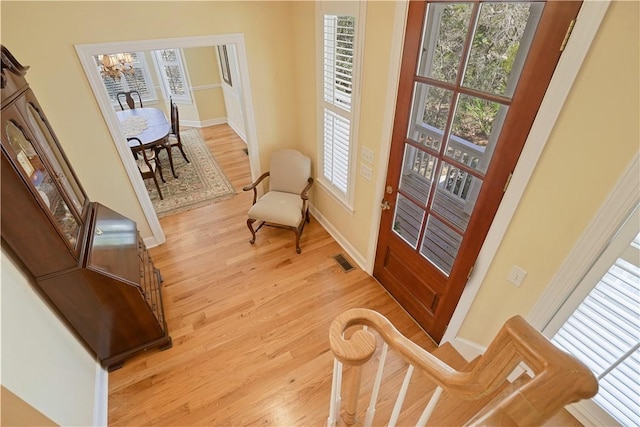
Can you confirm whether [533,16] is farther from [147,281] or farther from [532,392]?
[147,281]

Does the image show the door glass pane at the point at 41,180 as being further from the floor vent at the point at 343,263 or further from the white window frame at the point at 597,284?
the white window frame at the point at 597,284

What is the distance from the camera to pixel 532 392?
575 millimetres

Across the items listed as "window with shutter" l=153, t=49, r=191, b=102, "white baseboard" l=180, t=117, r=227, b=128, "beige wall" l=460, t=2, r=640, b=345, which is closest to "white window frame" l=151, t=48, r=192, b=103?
"window with shutter" l=153, t=49, r=191, b=102

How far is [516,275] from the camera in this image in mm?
1669

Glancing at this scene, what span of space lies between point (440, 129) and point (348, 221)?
149cm

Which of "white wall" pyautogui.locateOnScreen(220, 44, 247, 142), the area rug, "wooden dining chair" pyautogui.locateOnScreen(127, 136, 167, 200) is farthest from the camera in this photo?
"white wall" pyautogui.locateOnScreen(220, 44, 247, 142)

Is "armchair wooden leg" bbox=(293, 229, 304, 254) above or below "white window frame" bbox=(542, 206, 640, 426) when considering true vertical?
below

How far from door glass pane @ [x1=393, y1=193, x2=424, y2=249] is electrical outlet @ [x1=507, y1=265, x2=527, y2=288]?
2.15 feet

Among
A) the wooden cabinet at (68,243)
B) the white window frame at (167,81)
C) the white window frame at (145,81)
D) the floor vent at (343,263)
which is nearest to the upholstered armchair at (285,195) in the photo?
the floor vent at (343,263)

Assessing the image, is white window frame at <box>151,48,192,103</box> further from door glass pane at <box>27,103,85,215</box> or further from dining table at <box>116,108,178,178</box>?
door glass pane at <box>27,103,85,215</box>

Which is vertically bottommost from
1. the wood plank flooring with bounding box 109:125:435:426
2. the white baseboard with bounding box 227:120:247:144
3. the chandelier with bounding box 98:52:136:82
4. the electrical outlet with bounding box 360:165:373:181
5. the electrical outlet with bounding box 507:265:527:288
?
the wood plank flooring with bounding box 109:125:435:426

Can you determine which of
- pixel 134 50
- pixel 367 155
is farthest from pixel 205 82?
pixel 367 155

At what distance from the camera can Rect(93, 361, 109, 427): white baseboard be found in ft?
6.23

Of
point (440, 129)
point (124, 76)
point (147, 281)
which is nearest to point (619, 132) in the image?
point (440, 129)
